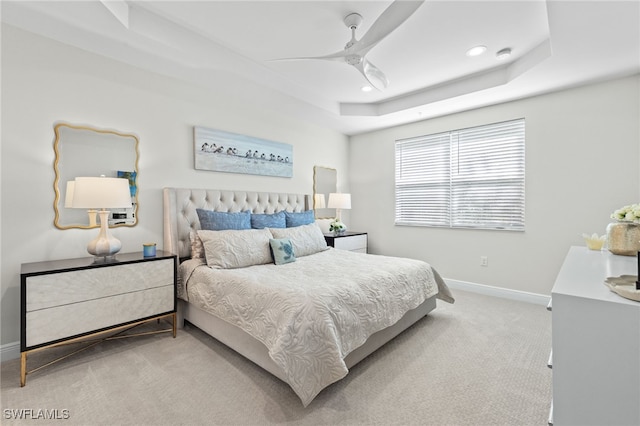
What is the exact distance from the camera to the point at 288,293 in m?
1.88

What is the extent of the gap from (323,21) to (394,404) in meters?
2.86

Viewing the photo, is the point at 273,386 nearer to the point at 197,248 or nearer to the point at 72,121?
the point at 197,248

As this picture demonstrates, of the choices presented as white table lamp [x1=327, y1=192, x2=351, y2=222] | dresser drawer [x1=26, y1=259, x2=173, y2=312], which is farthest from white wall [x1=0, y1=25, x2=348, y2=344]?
white table lamp [x1=327, y1=192, x2=351, y2=222]

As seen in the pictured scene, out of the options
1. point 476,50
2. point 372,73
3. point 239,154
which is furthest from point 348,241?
point 476,50

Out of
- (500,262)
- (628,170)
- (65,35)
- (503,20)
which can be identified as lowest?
(500,262)

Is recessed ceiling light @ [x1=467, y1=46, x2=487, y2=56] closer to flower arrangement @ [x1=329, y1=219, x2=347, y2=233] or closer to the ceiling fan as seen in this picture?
the ceiling fan

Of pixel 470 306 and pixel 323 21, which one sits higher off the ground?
pixel 323 21

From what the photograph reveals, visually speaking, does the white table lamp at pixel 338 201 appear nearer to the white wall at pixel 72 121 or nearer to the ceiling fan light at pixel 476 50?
the white wall at pixel 72 121

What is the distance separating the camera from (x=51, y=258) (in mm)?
2400

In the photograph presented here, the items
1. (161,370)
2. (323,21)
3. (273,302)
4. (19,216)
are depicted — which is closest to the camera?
(273,302)

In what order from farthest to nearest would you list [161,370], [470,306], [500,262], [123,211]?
[500,262], [470,306], [123,211], [161,370]

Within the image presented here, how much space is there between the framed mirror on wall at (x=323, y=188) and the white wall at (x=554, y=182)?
1488 mm

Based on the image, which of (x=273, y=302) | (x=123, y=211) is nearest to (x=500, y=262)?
(x=273, y=302)

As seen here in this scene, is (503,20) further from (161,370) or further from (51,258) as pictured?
(51,258)
